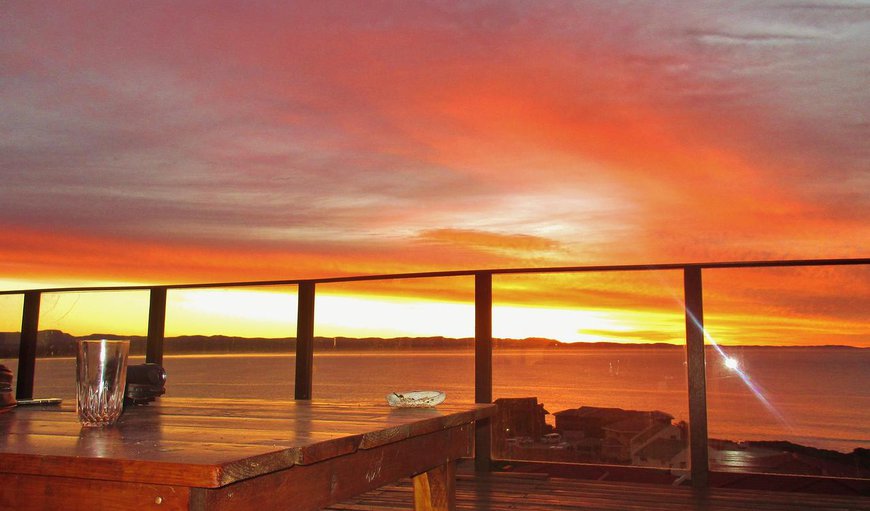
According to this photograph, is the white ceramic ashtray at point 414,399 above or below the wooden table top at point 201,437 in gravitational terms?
above

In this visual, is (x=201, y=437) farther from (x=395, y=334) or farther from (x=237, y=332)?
(x=237, y=332)

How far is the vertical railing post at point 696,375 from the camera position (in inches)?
142

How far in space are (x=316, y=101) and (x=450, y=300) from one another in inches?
63.2

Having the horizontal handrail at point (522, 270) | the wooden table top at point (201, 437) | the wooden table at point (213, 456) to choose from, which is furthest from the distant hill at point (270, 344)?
the wooden table at point (213, 456)

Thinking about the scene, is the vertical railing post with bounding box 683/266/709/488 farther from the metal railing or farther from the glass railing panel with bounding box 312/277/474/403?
the glass railing panel with bounding box 312/277/474/403

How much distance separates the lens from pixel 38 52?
14.0 feet

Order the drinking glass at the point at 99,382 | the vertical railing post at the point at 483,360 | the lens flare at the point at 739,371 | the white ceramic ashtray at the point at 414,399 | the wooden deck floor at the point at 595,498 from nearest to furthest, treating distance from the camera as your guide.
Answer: the drinking glass at the point at 99,382, the white ceramic ashtray at the point at 414,399, the wooden deck floor at the point at 595,498, the lens flare at the point at 739,371, the vertical railing post at the point at 483,360

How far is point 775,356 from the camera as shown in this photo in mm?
3742

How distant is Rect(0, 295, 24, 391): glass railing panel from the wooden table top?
3.52 meters

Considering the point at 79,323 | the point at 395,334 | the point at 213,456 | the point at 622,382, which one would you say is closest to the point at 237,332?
the point at 79,323

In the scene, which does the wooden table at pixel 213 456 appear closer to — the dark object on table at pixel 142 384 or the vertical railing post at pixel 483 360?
the dark object on table at pixel 142 384

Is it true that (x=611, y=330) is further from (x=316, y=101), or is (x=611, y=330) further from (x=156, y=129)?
(x=156, y=129)

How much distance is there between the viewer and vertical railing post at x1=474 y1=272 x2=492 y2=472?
13.0 feet

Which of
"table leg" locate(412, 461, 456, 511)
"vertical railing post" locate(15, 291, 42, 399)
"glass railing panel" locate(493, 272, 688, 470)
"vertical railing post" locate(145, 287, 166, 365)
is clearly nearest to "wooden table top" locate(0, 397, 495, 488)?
"table leg" locate(412, 461, 456, 511)
